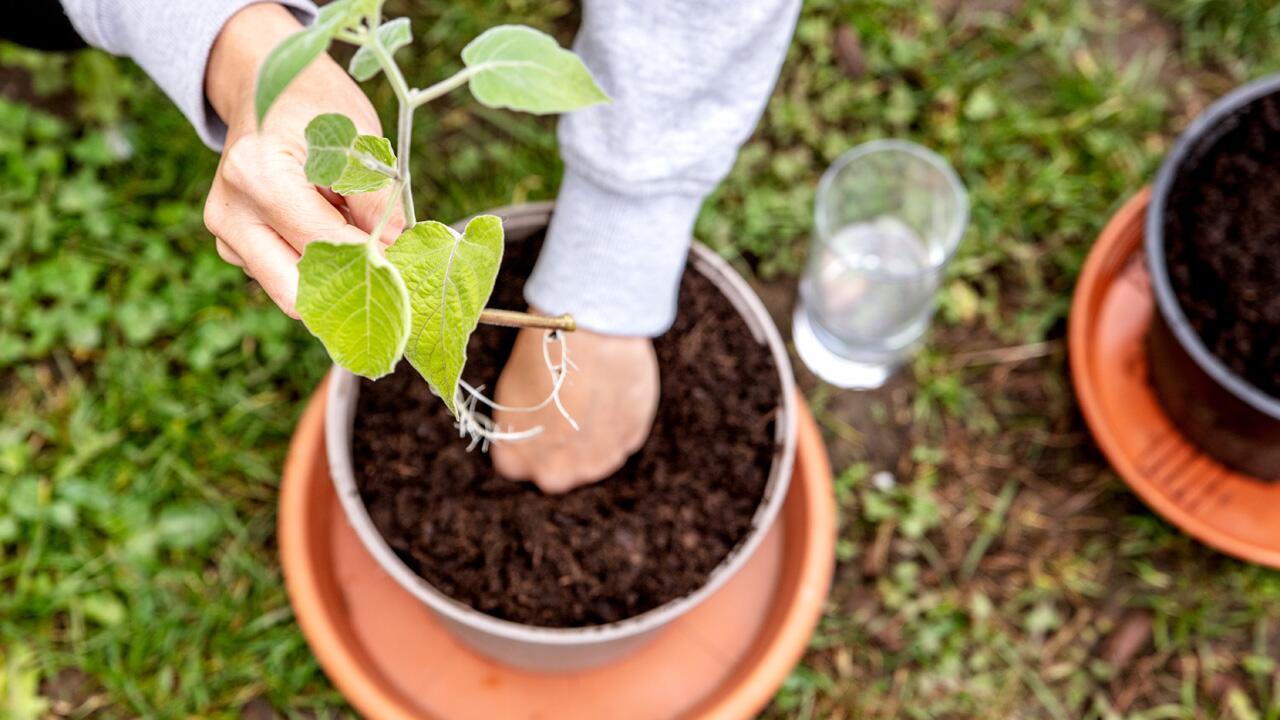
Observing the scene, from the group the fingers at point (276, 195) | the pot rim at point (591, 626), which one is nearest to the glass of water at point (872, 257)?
the pot rim at point (591, 626)

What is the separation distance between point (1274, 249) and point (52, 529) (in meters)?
1.38

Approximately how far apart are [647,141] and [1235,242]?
0.76 metres

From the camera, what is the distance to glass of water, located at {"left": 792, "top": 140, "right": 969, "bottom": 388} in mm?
1400

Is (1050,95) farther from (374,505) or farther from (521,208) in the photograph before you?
(374,505)

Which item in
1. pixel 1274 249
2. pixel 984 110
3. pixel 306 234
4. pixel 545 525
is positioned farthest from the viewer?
pixel 984 110

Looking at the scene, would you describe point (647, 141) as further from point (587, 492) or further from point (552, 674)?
point (552, 674)

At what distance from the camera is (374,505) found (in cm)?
95

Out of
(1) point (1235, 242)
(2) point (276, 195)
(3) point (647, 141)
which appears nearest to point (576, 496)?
(3) point (647, 141)

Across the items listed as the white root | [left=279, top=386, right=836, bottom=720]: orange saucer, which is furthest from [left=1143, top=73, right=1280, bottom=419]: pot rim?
the white root

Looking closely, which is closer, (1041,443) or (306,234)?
(306,234)

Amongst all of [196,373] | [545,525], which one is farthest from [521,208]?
[196,373]

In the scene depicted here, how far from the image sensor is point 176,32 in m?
0.79

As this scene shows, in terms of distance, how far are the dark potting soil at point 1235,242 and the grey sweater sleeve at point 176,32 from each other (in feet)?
3.07

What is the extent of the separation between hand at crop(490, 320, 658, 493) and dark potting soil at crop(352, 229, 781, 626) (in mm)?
24
